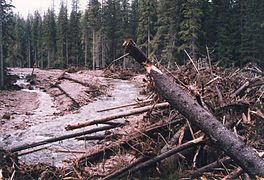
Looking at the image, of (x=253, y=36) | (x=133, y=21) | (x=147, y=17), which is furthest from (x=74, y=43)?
(x=253, y=36)

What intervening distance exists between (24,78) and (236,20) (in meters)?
30.0

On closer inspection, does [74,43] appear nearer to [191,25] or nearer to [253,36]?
[191,25]

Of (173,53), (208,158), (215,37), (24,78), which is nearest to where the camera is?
(208,158)

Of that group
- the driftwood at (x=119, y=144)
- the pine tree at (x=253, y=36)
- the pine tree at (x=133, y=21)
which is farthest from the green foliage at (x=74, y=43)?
the driftwood at (x=119, y=144)

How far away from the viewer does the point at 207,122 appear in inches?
118

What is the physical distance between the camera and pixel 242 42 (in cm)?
2633

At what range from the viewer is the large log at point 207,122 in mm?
2691

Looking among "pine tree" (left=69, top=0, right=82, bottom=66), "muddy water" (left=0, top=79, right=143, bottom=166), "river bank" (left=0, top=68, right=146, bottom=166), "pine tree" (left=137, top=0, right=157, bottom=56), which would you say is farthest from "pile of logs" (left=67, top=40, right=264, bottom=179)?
"pine tree" (left=69, top=0, right=82, bottom=66)

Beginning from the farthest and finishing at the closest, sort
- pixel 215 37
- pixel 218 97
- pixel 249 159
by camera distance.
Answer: pixel 215 37, pixel 218 97, pixel 249 159

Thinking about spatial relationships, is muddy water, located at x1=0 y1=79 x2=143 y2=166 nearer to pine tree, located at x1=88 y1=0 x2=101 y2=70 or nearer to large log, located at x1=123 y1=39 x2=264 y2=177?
large log, located at x1=123 y1=39 x2=264 y2=177

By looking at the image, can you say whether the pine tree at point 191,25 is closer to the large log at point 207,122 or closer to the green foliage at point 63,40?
the large log at point 207,122

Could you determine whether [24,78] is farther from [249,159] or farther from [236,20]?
[236,20]

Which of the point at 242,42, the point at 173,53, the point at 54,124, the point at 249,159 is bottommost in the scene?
the point at 54,124

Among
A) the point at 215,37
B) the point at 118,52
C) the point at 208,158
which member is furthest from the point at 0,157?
the point at 118,52
